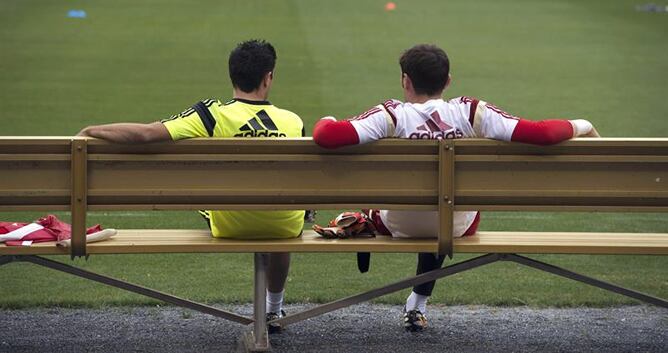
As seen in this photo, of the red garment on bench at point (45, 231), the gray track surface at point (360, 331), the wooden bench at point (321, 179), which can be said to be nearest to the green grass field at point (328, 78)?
the gray track surface at point (360, 331)

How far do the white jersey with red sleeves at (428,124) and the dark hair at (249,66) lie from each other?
0.64m

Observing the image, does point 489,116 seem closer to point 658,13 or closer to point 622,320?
point 622,320

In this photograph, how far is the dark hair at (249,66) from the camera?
6.79 m

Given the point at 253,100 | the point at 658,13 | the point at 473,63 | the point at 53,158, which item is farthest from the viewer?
the point at 658,13

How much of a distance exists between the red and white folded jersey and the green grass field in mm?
1857

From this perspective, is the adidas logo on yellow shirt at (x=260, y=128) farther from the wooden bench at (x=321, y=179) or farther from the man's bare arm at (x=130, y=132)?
the man's bare arm at (x=130, y=132)

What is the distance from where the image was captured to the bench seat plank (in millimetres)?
6488

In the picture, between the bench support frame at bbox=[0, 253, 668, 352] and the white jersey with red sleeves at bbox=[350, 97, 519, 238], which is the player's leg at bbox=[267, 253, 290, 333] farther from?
the white jersey with red sleeves at bbox=[350, 97, 519, 238]

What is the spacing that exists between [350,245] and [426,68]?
96 centimetres

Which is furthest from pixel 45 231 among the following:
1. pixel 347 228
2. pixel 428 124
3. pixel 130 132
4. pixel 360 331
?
pixel 428 124

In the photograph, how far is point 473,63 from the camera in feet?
86.6

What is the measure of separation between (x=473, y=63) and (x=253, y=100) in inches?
784

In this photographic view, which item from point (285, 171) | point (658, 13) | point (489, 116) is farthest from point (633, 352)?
point (658, 13)

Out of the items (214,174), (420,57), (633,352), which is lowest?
(633,352)
